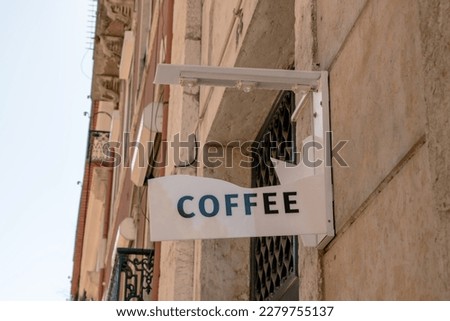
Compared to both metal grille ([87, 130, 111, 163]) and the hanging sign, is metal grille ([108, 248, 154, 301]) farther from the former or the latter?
metal grille ([87, 130, 111, 163])

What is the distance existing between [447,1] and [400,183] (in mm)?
654

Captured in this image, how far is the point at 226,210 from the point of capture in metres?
3.69

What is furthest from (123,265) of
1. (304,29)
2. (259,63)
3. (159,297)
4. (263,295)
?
(304,29)

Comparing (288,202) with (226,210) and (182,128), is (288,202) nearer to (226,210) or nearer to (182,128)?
(226,210)

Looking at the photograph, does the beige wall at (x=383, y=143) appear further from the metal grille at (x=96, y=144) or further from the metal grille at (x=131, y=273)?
the metal grille at (x=96, y=144)

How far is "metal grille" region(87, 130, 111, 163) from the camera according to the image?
21297mm

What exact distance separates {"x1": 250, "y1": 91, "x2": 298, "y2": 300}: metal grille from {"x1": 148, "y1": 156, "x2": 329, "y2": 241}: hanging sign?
1572 millimetres

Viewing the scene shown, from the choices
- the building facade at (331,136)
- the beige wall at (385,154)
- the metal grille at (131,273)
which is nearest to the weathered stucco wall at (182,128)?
the building facade at (331,136)

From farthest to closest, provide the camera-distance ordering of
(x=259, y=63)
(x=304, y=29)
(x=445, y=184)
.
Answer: (x=259, y=63) → (x=304, y=29) → (x=445, y=184)

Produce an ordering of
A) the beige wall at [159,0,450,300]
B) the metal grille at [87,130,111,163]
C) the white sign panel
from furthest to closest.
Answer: the metal grille at [87,130,111,163] < the white sign panel < the beige wall at [159,0,450,300]

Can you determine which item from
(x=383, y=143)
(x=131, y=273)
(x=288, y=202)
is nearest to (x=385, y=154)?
(x=383, y=143)

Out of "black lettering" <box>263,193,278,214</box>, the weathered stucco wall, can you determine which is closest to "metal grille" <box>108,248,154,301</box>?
the weathered stucco wall
